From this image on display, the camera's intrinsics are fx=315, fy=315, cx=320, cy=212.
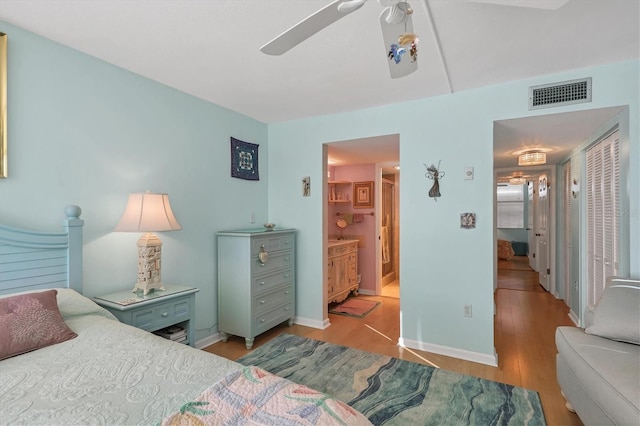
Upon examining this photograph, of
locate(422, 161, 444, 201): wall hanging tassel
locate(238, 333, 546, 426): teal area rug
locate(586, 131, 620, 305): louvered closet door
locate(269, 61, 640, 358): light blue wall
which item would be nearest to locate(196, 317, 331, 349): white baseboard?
locate(238, 333, 546, 426): teal area rug

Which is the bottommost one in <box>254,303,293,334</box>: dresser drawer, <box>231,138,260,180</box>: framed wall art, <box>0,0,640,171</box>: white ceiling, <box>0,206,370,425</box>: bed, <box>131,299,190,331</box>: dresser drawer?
<box>254,303,293,334</box>: dresser drawer

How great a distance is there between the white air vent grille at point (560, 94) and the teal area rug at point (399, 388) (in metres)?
2.18

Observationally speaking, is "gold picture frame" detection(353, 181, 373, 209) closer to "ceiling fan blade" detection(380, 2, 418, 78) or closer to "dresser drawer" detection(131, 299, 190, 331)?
"dresser drawer" detection(131, 299, 190, 331)

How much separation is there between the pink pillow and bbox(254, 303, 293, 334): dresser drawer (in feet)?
5.63

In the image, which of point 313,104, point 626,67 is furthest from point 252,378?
point 626,67

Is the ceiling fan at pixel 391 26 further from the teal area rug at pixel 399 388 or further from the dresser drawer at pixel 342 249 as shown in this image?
the dresser drawer at pixel 342 249

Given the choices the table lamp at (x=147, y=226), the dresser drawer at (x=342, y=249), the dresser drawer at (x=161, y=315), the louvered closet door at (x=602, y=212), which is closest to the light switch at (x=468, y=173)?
the louvered closet door at (x=602, y=212)

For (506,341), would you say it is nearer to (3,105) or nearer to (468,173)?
(468,173)

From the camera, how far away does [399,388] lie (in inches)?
91.3

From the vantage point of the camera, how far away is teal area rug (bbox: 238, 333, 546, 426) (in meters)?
2.00

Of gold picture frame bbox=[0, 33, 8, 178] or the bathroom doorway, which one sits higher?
gold picture frame bbox=[0, 33, 8, 178]

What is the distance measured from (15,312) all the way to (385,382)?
90.2 inches

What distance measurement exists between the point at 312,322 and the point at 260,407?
2.71 metres

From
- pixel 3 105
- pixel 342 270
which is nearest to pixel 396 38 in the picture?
pixel 3 105
